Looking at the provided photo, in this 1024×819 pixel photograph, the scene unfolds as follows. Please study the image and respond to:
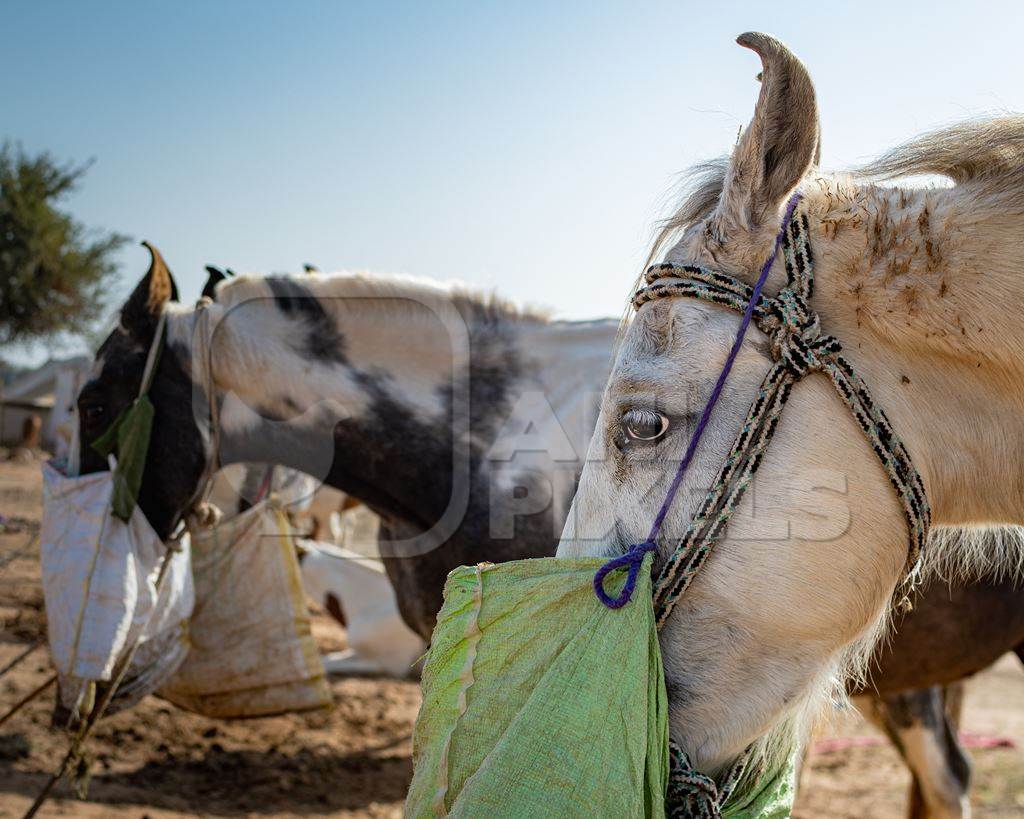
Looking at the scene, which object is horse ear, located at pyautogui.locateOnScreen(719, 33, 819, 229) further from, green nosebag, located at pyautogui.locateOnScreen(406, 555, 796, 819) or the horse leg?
the horse leg

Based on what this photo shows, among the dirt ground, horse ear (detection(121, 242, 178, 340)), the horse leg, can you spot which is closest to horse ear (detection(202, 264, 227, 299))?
horse ear (detection(121, 242, 178, 340))

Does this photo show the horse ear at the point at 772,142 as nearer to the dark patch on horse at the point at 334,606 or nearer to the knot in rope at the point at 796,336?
the knot in rope at the point at 796,336

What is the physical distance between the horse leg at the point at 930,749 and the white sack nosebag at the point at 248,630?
8.69ft

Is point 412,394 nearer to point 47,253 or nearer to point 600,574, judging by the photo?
point 600,574

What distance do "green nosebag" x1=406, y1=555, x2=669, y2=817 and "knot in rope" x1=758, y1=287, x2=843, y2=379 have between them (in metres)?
0.41

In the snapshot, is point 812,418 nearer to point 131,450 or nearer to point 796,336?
point 796,336

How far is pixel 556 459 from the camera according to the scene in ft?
9.87

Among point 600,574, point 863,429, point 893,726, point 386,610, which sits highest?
point 863,429

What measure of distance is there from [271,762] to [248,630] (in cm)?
119

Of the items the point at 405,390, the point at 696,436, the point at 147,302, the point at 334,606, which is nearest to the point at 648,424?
the point at 696,436

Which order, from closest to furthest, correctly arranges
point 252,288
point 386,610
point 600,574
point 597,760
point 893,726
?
point 597,760
point 600,574
point 252,288
point 893,726
point 386,610

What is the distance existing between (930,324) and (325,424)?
230 centimetres

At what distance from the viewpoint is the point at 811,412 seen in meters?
1.33

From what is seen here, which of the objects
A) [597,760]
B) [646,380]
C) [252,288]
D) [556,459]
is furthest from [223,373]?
[597,760]
